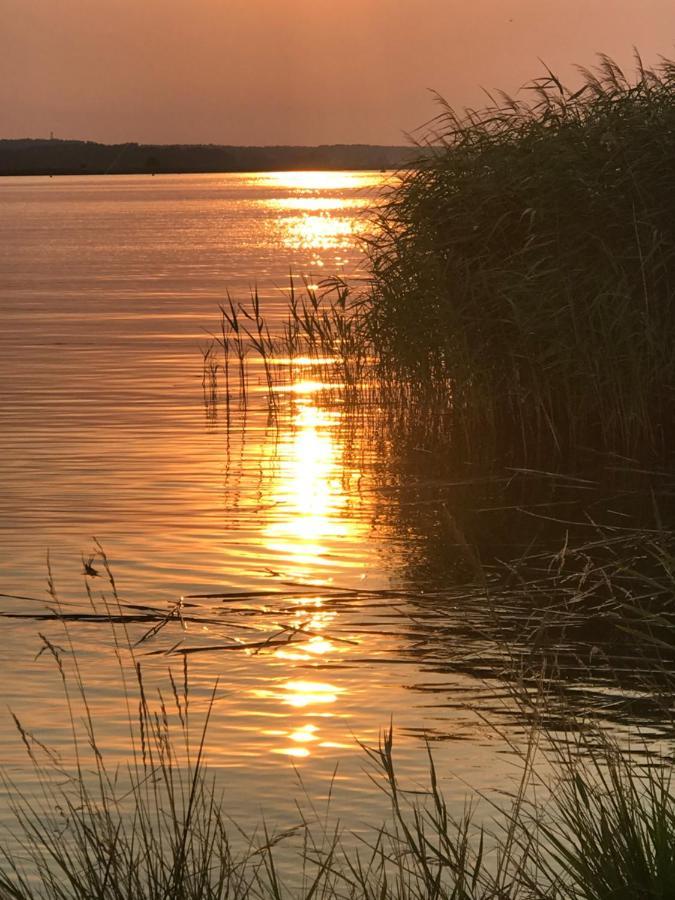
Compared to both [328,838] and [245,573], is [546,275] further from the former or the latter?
[328,838]

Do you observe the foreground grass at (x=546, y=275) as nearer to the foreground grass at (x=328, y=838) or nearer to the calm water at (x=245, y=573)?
the calm water at (x=245, y=573)

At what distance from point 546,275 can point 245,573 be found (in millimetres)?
4963

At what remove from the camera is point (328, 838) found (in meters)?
5.61

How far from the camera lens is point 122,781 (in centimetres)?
621

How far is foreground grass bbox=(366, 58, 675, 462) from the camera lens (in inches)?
536

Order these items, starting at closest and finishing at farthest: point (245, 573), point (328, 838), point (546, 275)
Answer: point (328, 838) → point (245, 573) → point (546, 275)

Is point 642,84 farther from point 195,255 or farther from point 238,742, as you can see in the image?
point 195,255

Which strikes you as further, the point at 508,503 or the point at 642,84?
the point at 642,84

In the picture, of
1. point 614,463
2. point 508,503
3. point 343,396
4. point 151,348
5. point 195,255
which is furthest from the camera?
point 195,255

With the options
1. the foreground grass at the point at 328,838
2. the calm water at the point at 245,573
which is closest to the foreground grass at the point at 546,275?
the calm water at the point at 245,573

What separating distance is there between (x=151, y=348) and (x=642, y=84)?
44.1ft

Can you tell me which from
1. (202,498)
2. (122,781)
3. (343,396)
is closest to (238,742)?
(122,781)

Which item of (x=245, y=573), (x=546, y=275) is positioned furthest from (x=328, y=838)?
(x=546, y=275)

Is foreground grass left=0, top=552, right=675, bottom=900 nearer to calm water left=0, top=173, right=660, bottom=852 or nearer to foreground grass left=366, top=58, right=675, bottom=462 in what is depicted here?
calm water left=0, top=173, right=660, bottom=852
